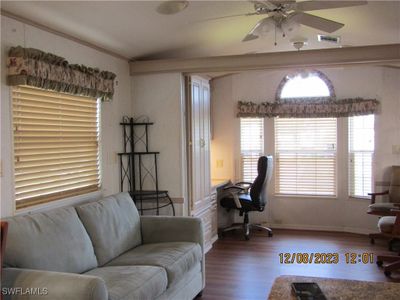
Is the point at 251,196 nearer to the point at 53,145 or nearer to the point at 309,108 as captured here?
the point at 309,108

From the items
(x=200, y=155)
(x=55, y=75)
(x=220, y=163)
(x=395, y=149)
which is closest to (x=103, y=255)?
(x=55, y=75)

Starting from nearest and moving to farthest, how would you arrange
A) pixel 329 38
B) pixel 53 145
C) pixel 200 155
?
1. pixel 53 145
2. pixel 329 38
3. pixel 200 155

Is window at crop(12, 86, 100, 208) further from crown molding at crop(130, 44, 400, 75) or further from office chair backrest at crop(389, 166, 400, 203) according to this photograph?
office chair backrest at crop(389, 166, 400, 203)

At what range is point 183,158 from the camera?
14.3 ft

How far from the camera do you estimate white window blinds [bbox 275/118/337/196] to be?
5.78m

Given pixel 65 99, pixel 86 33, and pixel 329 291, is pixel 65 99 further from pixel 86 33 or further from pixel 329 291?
pixel 329 291

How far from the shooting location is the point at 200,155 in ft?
16.0

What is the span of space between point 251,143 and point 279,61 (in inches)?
87.1

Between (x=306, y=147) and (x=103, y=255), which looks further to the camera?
(x=306, y=147)

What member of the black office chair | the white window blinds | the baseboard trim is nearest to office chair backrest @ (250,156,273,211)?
the black office chair

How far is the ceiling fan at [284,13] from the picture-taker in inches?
108

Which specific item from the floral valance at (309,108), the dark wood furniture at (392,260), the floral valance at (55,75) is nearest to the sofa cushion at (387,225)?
the dark wood furniture at (392,260)

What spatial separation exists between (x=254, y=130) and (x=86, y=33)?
3229 mm

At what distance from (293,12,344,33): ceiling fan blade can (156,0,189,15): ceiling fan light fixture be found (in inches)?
33.5
